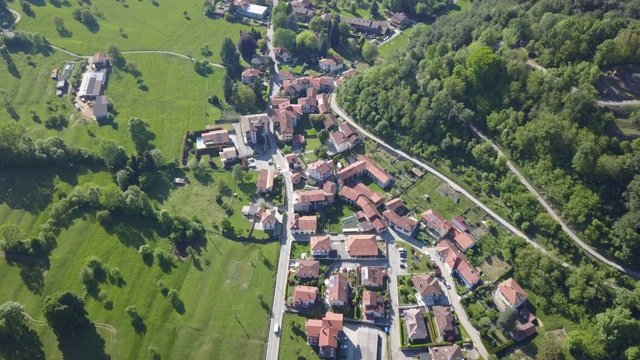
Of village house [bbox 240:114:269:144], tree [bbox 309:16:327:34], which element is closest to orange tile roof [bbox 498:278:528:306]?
village house [bbox 240:114:269:144]

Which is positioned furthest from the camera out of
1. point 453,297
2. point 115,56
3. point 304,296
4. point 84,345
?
point 115,56

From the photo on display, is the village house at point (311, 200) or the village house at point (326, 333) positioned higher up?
the village house at point (311, 200)

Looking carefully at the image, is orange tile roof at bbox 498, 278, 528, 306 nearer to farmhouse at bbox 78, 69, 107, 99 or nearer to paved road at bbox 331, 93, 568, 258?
paved road at bbox 331, 93, 568, 258

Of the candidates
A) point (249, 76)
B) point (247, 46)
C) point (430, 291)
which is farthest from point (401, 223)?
point (247, 46)

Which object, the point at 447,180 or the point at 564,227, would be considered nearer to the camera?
the point at 564,227

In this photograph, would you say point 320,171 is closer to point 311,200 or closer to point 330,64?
point 311,200

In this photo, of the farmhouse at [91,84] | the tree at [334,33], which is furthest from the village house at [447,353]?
the farmhouse at [91,84]

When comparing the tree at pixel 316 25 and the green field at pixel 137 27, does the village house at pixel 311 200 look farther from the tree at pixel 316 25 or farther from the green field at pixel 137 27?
the tree at pixel 316 25
